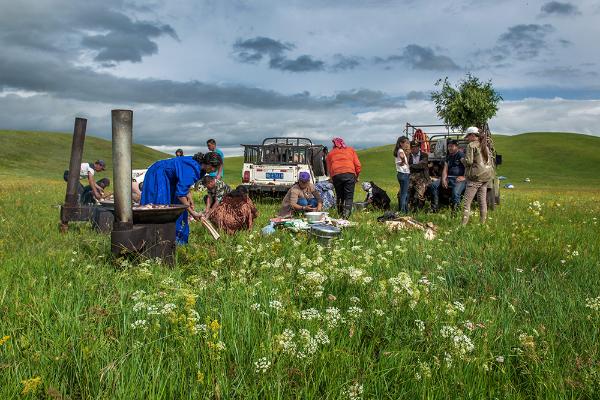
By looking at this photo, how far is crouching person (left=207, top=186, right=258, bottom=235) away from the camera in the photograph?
383 inches

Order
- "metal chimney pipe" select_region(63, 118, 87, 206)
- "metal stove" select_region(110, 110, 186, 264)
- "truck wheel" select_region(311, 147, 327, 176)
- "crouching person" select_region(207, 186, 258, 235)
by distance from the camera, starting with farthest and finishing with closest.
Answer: "truck wheel" select_region(311, 147, 327, 176) → "metal chimney pipe" select_region(63, 118, 87, 206) → "crouching person" select_region(207, 186, 258, 235) → "metal stove" select_region(110, 110, 186, 264)

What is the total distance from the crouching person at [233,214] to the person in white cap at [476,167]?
4535 millimetres

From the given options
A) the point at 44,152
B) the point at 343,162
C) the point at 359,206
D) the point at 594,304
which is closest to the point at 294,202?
the point at 343,162

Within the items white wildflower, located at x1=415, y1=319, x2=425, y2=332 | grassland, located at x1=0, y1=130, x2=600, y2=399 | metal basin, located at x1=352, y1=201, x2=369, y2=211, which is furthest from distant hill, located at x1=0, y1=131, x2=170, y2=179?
white wildflower, located at x1=415, y1=319, x2=425, y2=332

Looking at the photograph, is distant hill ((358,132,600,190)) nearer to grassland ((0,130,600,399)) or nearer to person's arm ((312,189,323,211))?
person's arm ((312,189,323,211))

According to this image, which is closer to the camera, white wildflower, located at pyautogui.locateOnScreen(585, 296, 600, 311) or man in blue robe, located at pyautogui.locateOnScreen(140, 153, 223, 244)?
white wildflower, located at pyautogui.locateOnScreen(585, 296, 600, 311)

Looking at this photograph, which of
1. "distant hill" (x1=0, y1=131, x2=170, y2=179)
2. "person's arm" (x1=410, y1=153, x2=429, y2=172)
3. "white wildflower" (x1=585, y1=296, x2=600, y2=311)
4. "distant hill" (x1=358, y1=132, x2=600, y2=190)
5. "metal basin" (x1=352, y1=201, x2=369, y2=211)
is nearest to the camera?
"white wildflower" (x1=585, y1=296, x2=600, y2=311)

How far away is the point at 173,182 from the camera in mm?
8414

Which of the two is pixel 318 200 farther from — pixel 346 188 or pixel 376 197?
pixel 376 197

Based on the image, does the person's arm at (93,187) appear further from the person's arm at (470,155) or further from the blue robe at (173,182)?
the person's arm at (470,155)

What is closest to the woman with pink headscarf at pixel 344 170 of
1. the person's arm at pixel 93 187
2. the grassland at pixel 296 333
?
the person's arm at pixel 93 187

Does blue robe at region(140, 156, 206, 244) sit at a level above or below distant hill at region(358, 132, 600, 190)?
below

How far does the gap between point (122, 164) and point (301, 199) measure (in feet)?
20.6

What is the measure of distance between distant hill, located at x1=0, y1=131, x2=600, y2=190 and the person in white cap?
45.5 metres
